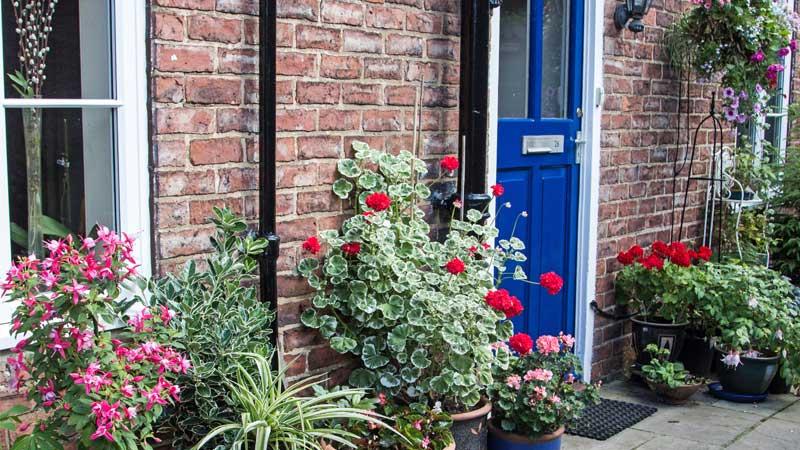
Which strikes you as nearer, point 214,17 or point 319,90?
point 214,17

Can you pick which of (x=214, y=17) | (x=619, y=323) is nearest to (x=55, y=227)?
(x=214, y=17)

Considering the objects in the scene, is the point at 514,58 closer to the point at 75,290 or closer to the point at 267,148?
the point at 267,148

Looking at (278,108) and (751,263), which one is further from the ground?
(278,108)

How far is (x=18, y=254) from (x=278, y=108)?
1.06 m

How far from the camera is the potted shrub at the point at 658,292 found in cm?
532

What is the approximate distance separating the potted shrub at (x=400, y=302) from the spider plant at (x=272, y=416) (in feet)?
1.67

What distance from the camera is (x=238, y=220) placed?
10.7ft

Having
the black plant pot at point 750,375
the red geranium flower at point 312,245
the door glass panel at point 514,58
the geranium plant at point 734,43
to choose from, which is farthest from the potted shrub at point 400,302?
the geranium plant at point 734,43

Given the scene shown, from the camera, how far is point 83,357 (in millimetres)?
2566

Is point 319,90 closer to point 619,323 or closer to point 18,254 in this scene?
point 18,254

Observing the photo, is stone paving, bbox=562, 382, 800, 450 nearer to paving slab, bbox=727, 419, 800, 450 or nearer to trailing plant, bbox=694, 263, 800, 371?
paving slab, bbox=727, 419, 800, 450

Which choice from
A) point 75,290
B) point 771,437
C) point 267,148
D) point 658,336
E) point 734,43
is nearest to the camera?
point 75,290

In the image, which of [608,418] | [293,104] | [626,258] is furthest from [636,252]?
[293,104]

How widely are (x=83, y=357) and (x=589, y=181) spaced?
337 centimetres
